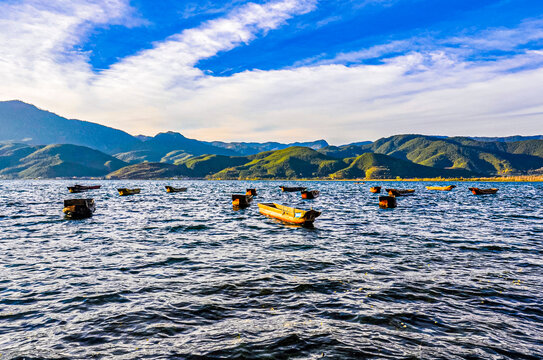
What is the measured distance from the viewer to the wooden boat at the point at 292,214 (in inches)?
1241

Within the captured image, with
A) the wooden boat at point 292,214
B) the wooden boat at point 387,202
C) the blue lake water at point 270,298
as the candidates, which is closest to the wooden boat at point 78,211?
the blue lake water at point 270,298

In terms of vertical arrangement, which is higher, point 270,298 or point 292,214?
point 292,214

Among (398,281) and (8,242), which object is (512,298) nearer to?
(398,281)

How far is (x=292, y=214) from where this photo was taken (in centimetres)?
3475

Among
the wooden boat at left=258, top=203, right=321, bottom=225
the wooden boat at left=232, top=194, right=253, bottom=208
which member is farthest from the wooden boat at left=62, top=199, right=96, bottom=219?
the wooden boat at left=258, top=203, right=321, bottom=225

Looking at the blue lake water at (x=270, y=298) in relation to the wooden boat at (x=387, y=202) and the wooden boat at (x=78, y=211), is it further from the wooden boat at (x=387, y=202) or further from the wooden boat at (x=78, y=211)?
the wooden boat at (x=387, y=202)

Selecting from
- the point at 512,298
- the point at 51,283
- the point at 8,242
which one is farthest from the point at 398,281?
the point at 8,242

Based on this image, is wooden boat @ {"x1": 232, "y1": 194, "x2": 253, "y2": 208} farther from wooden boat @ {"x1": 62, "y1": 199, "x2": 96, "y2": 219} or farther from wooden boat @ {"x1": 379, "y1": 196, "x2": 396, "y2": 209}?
wooden boat @ {"x1": 379, "y1": 196, "x2": 396, "y2": 209}

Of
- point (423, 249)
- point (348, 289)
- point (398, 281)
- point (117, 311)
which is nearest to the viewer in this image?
point (117, 311)

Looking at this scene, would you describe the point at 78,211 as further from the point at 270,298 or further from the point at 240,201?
the point at 270,298

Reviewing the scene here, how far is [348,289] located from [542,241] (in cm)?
2214

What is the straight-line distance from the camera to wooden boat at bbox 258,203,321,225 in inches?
1241

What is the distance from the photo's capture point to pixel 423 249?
21828 millimetres

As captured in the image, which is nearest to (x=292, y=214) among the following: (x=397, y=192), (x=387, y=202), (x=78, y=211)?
(x=387, y=202)
